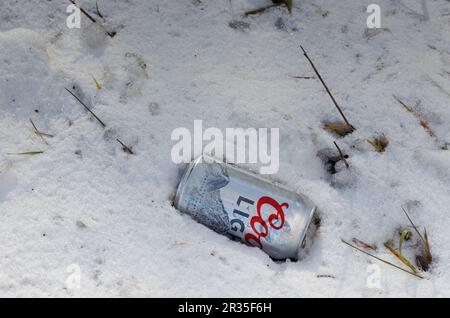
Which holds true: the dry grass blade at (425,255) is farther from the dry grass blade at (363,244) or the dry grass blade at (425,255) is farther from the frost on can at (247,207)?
the frost on can at (247,207)

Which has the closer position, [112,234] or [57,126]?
[112,234]

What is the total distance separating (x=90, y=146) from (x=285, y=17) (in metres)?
0.82

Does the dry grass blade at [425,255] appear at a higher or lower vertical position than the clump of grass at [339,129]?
lower

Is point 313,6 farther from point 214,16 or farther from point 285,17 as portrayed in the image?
point 214,16

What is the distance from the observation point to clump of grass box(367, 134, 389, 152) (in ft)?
5.46

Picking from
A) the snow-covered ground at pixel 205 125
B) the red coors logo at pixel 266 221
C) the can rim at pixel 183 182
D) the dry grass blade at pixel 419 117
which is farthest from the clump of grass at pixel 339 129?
the can rim at pixel 183 182

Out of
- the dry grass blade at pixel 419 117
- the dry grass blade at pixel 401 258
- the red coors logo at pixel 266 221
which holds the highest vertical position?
the dry grass blade at pixel 419 117

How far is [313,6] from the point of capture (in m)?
1.84

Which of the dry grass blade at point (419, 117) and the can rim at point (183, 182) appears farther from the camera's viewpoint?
the dry grass blade at point (419, 117)

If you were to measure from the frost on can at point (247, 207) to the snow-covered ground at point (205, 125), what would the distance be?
40mm

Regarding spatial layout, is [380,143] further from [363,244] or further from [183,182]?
[183,182]

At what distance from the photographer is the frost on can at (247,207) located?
4.97 ft

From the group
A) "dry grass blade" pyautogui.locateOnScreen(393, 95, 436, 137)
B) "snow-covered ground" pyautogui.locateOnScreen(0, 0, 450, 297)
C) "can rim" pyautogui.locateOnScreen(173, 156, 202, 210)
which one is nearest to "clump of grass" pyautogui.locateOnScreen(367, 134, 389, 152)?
"snow-covered ground" pyautogui.locateOnScreen(0, 0, 450, 297)

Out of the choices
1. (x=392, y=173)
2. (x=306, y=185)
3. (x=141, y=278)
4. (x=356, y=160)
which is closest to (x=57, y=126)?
(x=141, y=278)
